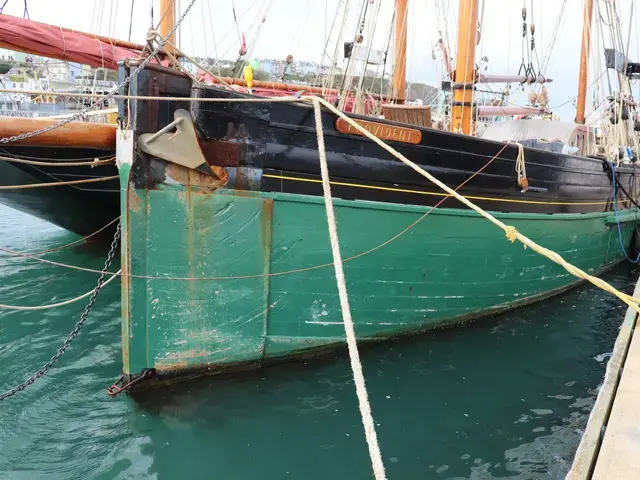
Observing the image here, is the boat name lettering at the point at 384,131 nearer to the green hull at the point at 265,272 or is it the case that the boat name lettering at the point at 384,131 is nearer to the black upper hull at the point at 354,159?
the black upper hull at the point at 354,159

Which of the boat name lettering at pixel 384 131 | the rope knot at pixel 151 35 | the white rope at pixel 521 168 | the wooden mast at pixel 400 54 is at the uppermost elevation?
the wooden mast at pixel 400 54

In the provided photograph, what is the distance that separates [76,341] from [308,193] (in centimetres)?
322

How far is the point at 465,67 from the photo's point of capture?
6934 mm

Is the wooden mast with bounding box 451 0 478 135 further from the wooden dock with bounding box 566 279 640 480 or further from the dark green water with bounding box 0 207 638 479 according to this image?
the wooden dock with bounding box 566 279 640 480

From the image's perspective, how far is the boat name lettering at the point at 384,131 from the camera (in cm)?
463

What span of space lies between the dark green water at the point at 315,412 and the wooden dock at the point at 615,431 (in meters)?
0.79

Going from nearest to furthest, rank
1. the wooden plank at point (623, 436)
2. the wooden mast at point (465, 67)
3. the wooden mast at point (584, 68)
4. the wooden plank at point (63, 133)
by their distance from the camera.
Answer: the wooden plank at point (623, 436), the wooden plank at point (63, 133), the wooden mast at point (465, 67), the wooden mast at point (584, 68)

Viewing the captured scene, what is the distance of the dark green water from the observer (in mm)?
3768

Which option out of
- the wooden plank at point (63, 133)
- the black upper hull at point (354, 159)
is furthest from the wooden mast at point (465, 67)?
the wooden plank at point (63, 133)

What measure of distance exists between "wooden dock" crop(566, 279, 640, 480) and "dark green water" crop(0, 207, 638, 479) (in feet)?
2.60

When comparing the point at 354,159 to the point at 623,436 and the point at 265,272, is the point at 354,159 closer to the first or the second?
the point at 265,272

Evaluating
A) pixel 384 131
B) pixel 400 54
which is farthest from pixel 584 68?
pixel 384 131

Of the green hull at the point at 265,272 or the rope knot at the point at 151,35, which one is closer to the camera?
the rope knot at the point at 151,35

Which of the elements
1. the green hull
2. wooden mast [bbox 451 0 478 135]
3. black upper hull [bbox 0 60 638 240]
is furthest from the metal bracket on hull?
wooden mast [bbox 451 0 478 135]
